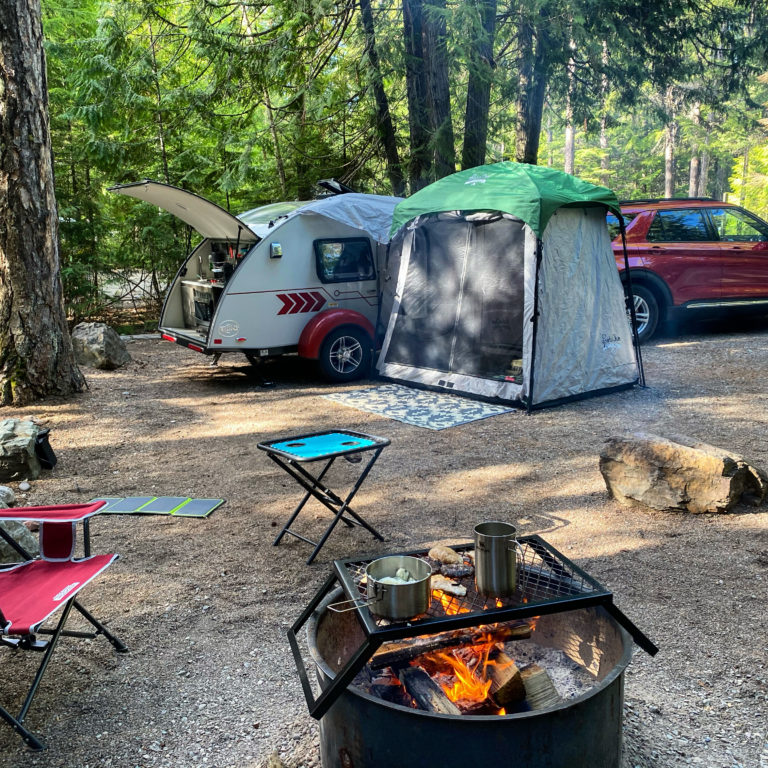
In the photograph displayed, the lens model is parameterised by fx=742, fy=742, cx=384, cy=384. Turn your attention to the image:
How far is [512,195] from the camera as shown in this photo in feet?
23.7

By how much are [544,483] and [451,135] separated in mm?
7036

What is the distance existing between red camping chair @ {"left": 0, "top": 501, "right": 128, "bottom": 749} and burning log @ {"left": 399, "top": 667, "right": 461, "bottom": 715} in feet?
4.42

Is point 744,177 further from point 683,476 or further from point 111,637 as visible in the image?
point 111,637

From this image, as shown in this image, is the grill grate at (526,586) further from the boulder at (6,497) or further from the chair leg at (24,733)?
the boulder at (6,497)

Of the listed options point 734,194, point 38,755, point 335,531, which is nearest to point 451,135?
point 335,531

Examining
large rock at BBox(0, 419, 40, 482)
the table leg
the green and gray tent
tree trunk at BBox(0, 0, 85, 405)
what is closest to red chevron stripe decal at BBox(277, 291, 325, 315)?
the green and gray tent

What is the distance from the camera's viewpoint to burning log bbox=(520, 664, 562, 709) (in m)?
2.11

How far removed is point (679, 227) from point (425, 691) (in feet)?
31.9

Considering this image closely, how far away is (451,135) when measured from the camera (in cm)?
1088

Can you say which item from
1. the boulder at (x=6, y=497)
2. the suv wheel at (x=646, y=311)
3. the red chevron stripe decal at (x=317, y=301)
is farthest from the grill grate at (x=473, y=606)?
the suv wheel at (x=646, y=311)

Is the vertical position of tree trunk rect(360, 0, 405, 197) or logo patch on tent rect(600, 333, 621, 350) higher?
tree trunk rect(360, 0, 405, 197)

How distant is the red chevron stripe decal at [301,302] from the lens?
27.7 feet

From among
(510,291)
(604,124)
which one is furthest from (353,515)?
(604,124)

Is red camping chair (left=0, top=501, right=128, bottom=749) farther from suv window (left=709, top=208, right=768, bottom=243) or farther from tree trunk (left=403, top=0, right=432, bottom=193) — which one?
suv window (left=709, top=208, right=768, bottom=243)
